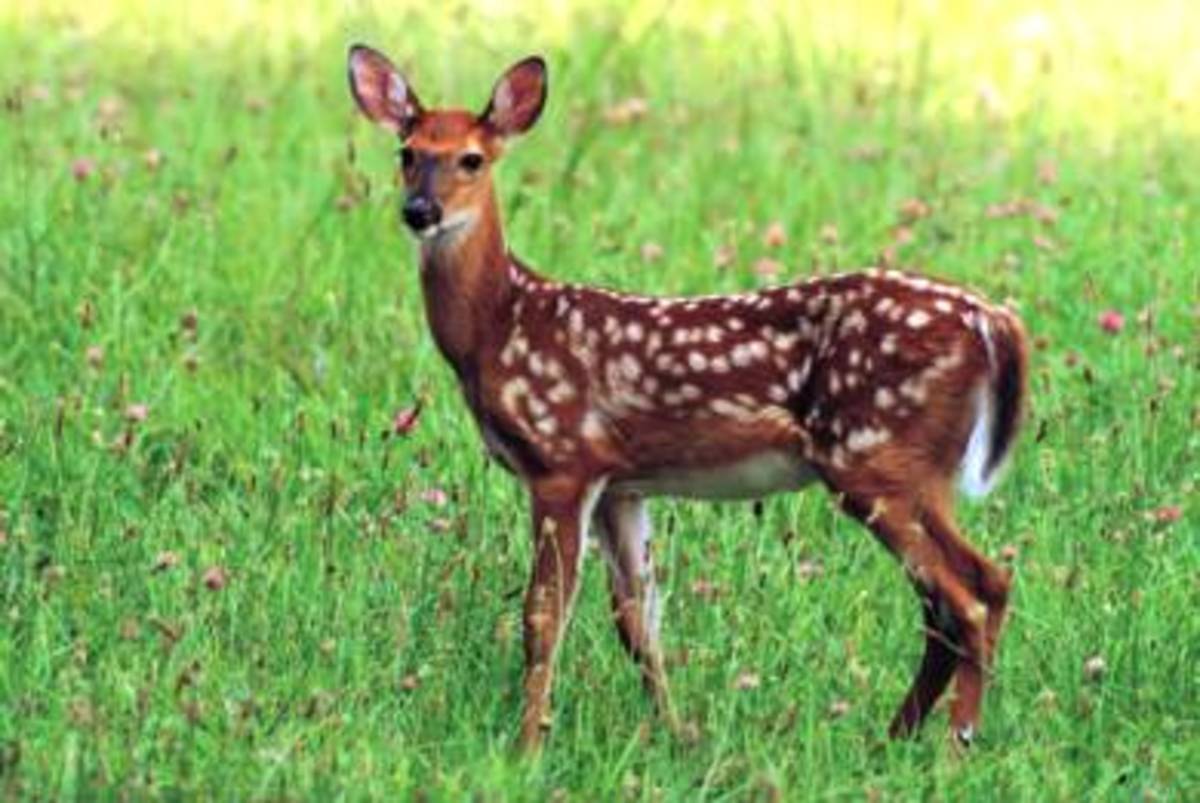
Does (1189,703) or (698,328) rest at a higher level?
(698,328)

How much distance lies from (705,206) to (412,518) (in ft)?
10.5

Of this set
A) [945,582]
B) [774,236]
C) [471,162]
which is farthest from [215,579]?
[774,236]

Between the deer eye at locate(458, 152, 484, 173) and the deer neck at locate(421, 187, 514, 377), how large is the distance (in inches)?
3.3

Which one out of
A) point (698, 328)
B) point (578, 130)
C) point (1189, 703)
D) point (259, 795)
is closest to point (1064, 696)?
point (1189, 703)

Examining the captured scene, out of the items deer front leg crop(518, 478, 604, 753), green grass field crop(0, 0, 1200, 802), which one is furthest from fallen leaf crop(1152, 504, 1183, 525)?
deer front leg crop(518, 478, 604, 753)

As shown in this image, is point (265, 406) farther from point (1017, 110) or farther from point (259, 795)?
point (1017, 110)

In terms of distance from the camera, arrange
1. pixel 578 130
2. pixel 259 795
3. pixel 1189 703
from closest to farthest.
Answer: pixel 259 795 → pixel 1189 703 → pixel 578 130

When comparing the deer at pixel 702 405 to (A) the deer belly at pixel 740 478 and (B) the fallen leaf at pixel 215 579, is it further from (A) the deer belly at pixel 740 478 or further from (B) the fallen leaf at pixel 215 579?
(B) the fallen leaf at pixel 215 579

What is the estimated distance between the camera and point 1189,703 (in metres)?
7.25

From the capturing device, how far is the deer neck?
7.49 m

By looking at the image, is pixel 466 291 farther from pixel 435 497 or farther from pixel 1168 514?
pixel 1168 514

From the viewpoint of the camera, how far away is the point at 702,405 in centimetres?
724

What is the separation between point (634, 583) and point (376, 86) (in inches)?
52.8

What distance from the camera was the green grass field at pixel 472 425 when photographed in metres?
6.82
